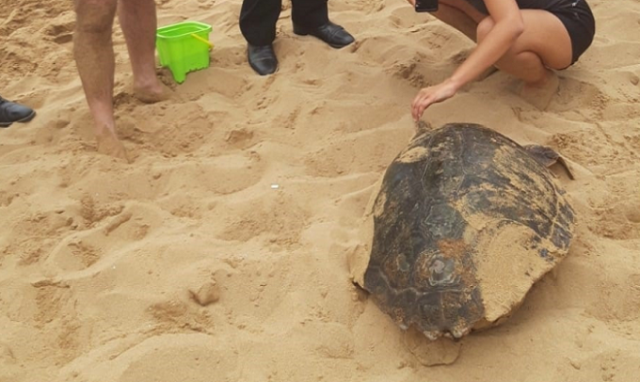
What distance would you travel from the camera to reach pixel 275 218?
219 centimetres

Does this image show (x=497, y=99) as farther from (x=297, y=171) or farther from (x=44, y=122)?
(x=44, y=122)

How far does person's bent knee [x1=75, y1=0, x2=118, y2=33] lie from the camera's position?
2.44 m

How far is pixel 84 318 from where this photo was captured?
1.85 metres

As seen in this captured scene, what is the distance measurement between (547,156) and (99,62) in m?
1.77

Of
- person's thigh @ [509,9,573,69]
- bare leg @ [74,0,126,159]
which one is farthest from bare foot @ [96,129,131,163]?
person's thigh @ [509,9,573,69]

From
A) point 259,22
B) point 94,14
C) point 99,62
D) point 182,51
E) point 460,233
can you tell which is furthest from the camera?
point 259,22

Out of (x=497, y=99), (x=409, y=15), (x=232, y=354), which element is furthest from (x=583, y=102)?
(x=232, y=354)

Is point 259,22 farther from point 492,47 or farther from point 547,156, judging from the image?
point 547,156

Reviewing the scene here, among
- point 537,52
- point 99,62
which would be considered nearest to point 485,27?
point 537,52

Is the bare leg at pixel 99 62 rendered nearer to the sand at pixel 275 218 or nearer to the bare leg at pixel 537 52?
the sand at pixel 275 218

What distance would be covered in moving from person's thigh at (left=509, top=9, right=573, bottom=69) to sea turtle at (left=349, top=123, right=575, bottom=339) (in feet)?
2.23

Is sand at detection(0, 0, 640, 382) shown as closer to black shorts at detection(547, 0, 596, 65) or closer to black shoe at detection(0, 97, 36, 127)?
black shoe at detection(0, 97, 36, 127)

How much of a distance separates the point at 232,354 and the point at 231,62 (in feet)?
6.13

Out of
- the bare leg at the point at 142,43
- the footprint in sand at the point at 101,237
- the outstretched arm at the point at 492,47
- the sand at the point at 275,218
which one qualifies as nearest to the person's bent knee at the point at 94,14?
the bare leg at the point at 142,43
